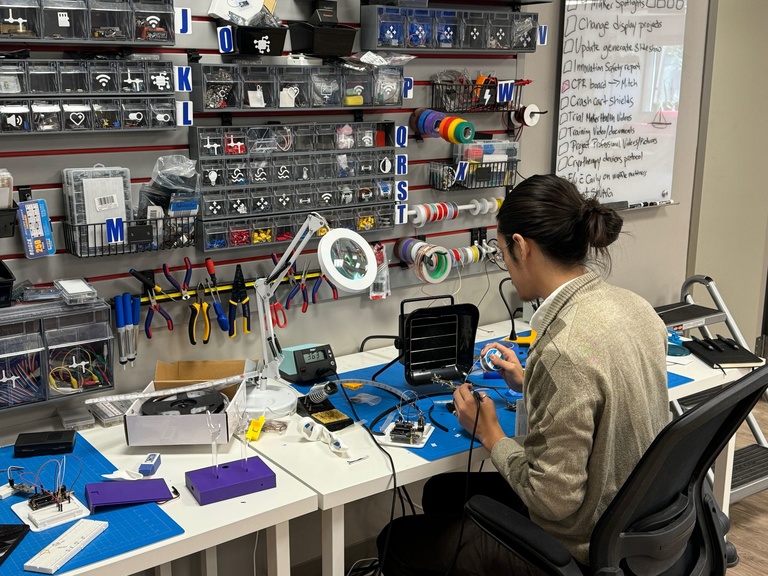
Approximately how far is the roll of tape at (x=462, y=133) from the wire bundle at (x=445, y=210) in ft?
0.84

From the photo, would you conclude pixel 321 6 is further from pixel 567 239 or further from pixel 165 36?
pixel 567 239

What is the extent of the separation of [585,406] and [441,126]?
4.21 ft

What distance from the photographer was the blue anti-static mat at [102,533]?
1.51m

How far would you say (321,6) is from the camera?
235cm

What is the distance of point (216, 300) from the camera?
237 centimetres

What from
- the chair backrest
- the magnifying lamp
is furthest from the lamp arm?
the chair backrest

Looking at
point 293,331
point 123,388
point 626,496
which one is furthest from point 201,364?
point 626,496

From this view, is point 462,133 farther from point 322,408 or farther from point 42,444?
point 42,444

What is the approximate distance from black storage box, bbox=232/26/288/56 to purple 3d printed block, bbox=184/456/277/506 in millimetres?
1121

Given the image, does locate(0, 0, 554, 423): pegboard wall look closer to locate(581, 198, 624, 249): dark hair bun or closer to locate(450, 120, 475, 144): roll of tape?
locate(450, 120, 475, 144): roll of tape

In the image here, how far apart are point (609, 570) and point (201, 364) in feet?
3.96

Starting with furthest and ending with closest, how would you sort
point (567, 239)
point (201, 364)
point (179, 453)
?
point (201, 364) → point (179, 453) → point (567, 239)

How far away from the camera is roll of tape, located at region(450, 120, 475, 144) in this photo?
2578 millimetres

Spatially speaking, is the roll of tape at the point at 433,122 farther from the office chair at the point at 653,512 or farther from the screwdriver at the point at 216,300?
the office chair at the point at 653,512
